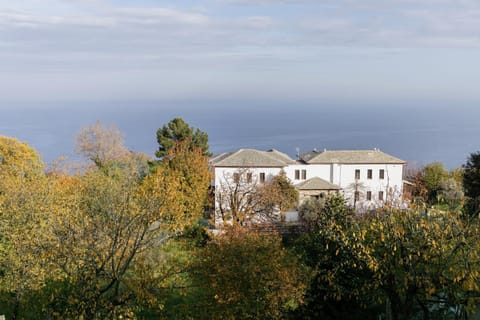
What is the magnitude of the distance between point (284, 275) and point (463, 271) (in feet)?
12.3

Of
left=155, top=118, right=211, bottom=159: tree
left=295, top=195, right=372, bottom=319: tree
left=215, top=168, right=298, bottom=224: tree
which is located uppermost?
left=155, top=118, right=211, bottom=159: tree

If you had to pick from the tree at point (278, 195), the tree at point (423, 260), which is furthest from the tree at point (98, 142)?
the tree at point (423, 260)

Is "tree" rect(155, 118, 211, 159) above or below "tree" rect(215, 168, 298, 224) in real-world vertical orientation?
above

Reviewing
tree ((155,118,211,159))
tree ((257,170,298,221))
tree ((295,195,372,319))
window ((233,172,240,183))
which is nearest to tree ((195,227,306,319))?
tree ((295,195,372,319))

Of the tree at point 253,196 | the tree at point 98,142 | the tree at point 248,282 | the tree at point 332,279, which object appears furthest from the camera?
the tree at point 98,142

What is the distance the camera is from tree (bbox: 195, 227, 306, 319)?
429 inches

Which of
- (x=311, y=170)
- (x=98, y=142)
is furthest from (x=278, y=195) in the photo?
(x=98, y=142)

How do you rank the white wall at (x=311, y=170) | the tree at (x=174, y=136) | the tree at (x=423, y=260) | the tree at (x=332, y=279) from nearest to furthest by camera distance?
the tree at (x=423, y=260) < the tree at (x=332, y=279) < the white wall at (x=311, y=170) < the tree at (x=174, y=136)

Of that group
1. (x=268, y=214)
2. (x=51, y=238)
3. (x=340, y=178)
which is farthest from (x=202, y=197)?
(x=51, y=238)

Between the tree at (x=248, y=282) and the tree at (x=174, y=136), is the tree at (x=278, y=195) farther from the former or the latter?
the tree at (x=248, y=282)

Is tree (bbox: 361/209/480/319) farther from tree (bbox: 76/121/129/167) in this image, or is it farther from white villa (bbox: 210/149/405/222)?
tree (bbox: 76/121/129/167)

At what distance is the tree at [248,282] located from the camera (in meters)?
10.9

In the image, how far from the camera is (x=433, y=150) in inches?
6521

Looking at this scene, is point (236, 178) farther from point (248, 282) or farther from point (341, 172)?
point (248, 282)
